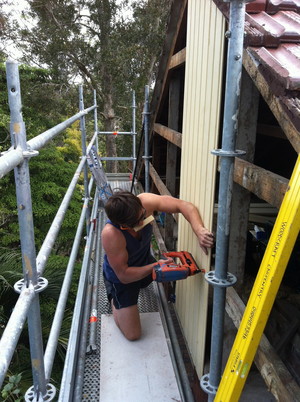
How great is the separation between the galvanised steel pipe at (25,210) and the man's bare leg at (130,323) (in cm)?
149

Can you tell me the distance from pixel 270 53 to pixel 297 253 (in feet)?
6.80

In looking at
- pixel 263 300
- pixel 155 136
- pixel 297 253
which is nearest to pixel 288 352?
pixel 297 253

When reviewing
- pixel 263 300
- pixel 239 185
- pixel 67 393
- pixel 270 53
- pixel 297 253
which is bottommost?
pixel 67 393

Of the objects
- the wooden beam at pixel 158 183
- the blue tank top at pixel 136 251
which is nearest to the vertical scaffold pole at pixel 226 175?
the blue tank top at pixel 136 251

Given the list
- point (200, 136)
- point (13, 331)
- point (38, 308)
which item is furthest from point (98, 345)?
point (13, 331)

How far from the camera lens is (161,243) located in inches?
175

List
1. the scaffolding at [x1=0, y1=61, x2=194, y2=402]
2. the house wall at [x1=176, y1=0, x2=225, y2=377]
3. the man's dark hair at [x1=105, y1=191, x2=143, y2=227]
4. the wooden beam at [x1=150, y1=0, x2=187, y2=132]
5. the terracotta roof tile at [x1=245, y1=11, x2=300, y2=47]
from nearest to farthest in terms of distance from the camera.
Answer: the scaffolding at [x1=0, y1=61, x2=194, y2=402], the terracotta roof tile at [x1=245, y1=11, x2=300, y2=47], the house wall at [x1=176, y1=0, x2=225, y2=377], the man's dark hair at [x1=105, y1=191, x2=143, y2=227], the wooden beam at [x1=150, y1=0, x2=187, y2=132]

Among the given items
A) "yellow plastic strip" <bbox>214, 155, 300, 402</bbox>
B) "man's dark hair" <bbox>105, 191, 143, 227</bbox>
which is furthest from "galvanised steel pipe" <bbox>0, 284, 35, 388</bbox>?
"man's dark hair" <bbox>105, 191, 143, 227</bbox>

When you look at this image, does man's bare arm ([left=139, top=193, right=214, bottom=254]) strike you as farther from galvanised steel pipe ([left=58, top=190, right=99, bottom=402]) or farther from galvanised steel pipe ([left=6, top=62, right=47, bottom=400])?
galvanised steel pipe ([left=6, top=62, right=47, bottom=400])

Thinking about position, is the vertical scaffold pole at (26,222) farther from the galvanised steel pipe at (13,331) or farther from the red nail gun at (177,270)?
the red nail gun at (177,270)

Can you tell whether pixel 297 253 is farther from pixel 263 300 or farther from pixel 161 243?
pixel 263 300

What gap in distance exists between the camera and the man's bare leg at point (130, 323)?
300 cm

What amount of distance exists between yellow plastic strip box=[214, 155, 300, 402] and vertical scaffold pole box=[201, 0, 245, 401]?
1.78 feet

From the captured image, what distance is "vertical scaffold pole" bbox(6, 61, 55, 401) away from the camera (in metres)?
1.22
